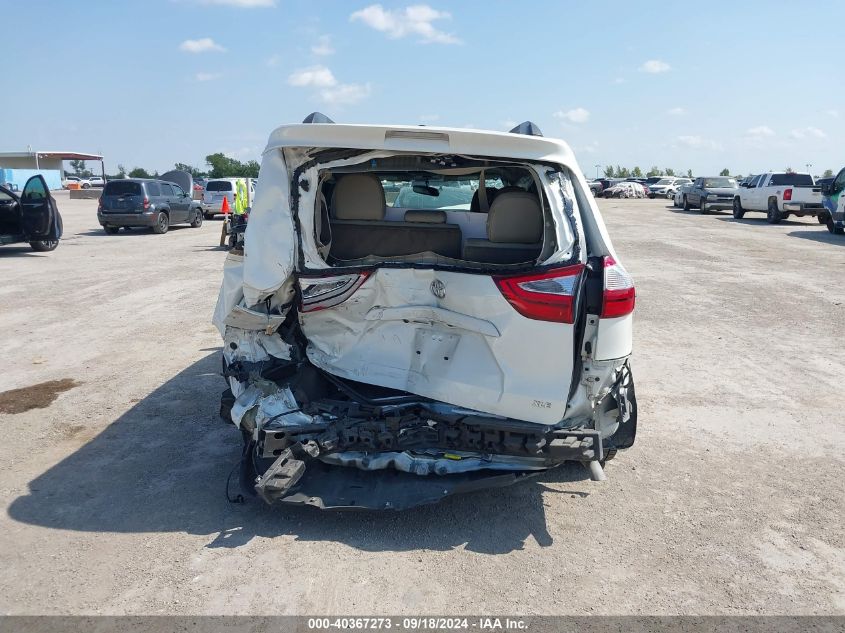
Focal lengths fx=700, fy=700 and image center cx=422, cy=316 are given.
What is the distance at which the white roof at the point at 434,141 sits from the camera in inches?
143

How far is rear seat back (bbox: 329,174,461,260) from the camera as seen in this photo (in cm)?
462

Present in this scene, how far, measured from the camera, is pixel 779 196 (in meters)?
26.0

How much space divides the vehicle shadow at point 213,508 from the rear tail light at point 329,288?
3.88ft

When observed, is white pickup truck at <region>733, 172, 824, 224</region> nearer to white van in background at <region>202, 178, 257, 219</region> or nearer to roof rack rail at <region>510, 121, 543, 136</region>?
white van in background at <region>202, 178, 257, 219</region>

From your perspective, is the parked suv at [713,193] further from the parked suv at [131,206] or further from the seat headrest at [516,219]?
the seat headrest at [516,219]

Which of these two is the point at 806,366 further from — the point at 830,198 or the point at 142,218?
the point at 142,218

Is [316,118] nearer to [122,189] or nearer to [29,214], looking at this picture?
[29,214]

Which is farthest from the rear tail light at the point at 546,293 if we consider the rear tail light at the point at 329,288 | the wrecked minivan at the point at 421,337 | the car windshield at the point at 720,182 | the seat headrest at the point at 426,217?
the car windshield at the point at 720,182

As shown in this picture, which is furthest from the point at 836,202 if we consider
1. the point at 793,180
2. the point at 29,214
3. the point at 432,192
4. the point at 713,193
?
the point at 29,214

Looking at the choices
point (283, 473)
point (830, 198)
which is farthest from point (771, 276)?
point (283, 473)

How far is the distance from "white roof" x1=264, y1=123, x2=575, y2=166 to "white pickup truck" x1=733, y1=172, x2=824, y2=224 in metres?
24.3

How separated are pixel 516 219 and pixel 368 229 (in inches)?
39.9

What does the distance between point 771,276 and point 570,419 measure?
1039cm

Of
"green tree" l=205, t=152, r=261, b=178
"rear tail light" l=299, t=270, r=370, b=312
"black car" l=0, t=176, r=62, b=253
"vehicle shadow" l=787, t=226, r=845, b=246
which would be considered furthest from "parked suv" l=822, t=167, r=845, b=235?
"green tree" l=205, t=152, r=261, b=178
